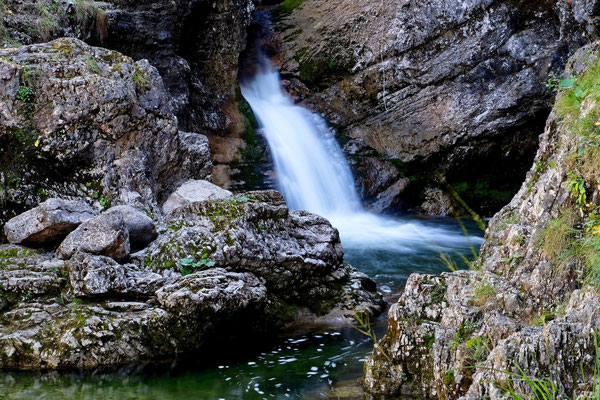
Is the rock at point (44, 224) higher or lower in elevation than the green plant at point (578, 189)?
lower

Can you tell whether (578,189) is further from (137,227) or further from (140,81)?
(140,81)

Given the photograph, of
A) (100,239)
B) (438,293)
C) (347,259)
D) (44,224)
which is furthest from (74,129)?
(438,293)

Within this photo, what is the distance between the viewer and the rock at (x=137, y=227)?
244 inches

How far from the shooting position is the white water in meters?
12.4

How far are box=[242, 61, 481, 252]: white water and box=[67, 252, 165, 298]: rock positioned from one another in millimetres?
6324

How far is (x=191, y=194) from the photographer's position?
764cm

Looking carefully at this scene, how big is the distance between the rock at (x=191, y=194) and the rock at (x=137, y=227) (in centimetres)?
104

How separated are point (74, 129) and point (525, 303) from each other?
5.79 metres

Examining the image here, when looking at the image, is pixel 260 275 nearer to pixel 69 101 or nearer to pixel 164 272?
pixel 164 272

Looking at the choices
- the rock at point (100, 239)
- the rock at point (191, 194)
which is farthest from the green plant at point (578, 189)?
the rock at point (191, 194)

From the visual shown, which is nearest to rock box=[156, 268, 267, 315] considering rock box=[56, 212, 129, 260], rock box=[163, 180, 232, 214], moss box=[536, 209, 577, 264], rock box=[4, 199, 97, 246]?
rock box=[56, 212, 129, 260]

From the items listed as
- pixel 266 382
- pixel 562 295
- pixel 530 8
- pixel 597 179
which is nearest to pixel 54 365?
pixel 266 382

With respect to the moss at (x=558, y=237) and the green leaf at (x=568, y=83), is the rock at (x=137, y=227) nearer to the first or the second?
the moss at (x=558, y=237)

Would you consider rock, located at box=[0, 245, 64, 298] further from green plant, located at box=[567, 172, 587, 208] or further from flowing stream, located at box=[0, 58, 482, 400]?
green plant, located at box=[567, 172, 587, 208]
